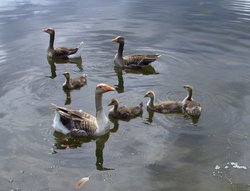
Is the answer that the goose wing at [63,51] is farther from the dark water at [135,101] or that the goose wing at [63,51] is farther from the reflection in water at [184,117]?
the reflection in water at [184,117]

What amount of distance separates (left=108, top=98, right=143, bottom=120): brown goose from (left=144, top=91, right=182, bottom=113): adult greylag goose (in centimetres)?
51

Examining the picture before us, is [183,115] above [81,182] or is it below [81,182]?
above

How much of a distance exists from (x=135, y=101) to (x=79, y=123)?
2.86 m

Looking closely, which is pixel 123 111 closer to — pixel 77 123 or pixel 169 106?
pixel 169 106

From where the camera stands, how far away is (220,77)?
53.9 feet

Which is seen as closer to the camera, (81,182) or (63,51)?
(81,182)

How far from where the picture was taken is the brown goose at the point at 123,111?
13.2m

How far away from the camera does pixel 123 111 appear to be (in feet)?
43.4

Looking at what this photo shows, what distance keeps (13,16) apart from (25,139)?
16627 millimetres

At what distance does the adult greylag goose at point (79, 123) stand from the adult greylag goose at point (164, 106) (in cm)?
186

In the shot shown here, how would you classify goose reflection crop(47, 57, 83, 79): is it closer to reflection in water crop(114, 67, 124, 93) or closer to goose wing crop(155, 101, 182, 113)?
reflection in water crop(114, 67, 124, 93)

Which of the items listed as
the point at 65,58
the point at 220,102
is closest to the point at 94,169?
the point at 220,102

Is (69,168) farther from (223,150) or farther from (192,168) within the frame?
(223,150)

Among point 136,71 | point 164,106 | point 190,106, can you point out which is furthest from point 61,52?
point 190,106
